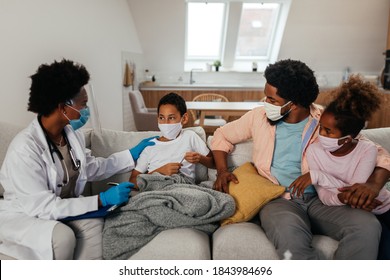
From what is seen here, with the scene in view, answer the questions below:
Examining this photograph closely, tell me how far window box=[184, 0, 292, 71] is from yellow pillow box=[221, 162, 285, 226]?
347 centimetres

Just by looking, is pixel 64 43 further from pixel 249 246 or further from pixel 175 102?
pixel 249 246

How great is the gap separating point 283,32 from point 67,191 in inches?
156

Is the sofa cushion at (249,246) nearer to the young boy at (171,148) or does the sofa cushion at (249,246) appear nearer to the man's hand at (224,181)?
the man's hand at (224,181)

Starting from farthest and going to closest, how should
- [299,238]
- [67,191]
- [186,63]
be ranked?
[186,63] → [67,191] → [299,238]

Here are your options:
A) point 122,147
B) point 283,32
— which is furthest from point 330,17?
point 122,147

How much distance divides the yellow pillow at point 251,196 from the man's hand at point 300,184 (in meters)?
0.04

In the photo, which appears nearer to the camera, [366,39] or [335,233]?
[335,233]

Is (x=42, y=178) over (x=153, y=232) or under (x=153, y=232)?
over

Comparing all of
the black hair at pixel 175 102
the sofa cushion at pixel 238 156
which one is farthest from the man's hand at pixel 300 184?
the black hair at pixel 175 102

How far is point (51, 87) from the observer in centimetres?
108

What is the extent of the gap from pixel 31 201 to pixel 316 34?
14.1 feet

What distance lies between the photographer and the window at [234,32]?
4293mm
